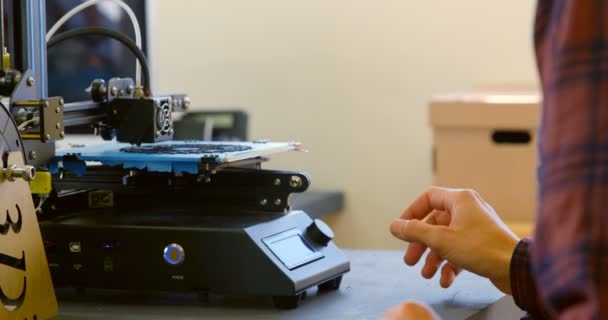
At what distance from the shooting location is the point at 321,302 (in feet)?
3.24

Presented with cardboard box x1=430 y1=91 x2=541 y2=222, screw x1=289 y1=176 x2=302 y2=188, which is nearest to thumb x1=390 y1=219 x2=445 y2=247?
screw x1=289 y1=176 x2=302 y2=188

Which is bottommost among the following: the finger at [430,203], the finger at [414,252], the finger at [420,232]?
the finger at [414,252]

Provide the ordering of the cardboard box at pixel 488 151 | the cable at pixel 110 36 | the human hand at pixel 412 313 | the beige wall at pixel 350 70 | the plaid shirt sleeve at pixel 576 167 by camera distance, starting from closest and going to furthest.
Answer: the plaid shirt sleeve at pixel 576 167
the human hand at pixel 412 313
the cable at pixel 110 36
the cardboard box at pixel 488 151
the beige wall at pixel 350 70

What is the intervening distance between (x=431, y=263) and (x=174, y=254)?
0.91 feet

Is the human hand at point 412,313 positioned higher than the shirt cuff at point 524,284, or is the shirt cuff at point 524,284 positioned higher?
the human hand at point 412,313

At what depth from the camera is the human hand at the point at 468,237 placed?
95 cm

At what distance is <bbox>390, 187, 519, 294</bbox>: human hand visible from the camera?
95 centimetres

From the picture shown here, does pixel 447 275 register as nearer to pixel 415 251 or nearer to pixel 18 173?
pixel 415 251

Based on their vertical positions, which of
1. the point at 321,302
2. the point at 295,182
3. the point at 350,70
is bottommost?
the point at 321,302

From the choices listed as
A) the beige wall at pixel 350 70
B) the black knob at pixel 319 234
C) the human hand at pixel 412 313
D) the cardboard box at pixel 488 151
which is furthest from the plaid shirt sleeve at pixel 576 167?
the beige wall at pixel 350 70

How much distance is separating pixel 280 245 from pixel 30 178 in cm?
26

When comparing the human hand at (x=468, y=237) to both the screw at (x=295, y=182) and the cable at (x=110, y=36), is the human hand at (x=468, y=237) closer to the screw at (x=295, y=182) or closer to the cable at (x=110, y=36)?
the screw at (x=295, y=182)

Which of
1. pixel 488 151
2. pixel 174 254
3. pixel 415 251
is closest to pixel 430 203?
pixel 415 251

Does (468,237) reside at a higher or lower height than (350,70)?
lower
